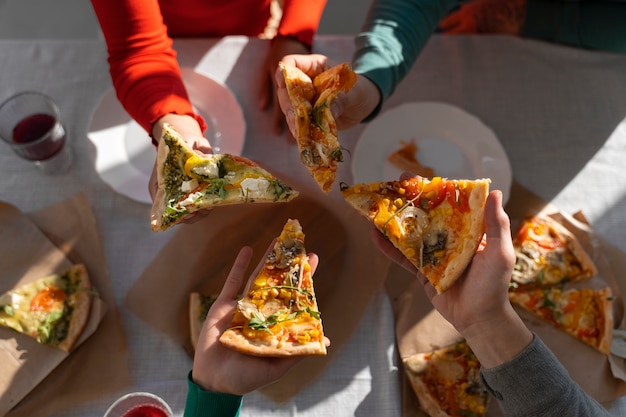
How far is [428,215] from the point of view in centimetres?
232

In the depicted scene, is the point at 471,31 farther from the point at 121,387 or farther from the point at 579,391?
Result: the point at 121,387

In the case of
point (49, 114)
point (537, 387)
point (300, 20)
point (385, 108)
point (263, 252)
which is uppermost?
point (300, 20)

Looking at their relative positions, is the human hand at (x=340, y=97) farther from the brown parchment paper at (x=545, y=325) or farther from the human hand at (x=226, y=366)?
the human hand at (x=226, y=366)

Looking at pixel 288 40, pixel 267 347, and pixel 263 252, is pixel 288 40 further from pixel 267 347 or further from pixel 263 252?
pixel 267 347

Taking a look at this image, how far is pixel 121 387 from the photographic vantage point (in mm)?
2311

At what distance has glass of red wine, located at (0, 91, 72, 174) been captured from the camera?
8.42 feet

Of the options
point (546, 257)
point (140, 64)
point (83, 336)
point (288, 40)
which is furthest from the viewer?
point (288, 40)

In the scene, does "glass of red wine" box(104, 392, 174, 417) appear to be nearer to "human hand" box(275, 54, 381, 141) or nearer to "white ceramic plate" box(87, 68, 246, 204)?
"white ceramic plate" box(87, 68, 246, 204)

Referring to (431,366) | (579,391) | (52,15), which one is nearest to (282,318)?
(431,366)

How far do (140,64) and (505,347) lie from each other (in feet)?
6.84

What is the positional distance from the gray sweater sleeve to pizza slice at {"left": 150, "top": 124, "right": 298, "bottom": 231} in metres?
1.14

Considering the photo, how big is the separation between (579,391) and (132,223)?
7.16 ft

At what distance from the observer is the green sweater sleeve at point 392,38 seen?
2533mm

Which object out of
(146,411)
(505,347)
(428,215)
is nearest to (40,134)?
(146,411)
